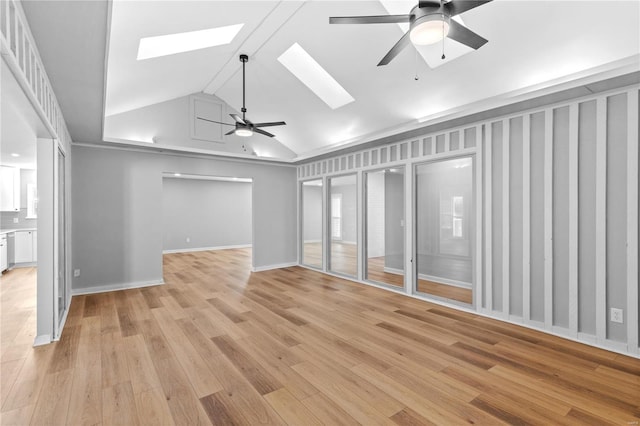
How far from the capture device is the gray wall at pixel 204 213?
9.96 metres

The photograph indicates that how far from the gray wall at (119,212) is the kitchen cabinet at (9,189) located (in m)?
3.62

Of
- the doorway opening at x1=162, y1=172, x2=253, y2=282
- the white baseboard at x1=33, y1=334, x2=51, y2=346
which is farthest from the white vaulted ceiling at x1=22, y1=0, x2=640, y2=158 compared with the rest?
the doorway opening at x1=162, y1=172, x2=253, y2=282

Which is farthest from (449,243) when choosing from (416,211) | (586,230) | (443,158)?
(586,230)

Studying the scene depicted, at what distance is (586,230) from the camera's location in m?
3.14

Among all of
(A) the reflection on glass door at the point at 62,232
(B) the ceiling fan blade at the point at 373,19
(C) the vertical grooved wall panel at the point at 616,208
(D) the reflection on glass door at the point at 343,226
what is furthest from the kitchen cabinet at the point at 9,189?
(C) the vertical grooved wall panel at the point at 616,208

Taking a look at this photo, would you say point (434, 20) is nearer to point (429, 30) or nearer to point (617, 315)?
point (429, 30)

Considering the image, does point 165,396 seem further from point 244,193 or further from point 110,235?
point 244,193

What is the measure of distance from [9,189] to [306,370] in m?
8.76

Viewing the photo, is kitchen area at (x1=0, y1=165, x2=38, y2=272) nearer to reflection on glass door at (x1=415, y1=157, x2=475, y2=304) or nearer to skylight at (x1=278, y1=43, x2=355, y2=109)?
skylight at (x1=278, y1=43, x2=355, y2=109)

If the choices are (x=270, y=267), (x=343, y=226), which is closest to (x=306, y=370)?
(x=343, y=226)

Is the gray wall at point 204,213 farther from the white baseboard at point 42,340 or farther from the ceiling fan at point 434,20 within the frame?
the ceiling fan at point 434,20

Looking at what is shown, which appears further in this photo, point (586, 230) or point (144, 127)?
point (144, 127)

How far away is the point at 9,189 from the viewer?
7094mm

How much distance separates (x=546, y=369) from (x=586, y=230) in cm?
156
